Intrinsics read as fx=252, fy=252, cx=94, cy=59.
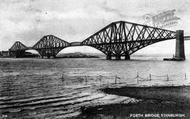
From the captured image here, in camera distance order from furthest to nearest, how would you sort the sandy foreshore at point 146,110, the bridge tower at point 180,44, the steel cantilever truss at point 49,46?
the steel cantilever truss at point 49,46, the bridge tower at point 180,44, the sandy foreshore at point 146,110

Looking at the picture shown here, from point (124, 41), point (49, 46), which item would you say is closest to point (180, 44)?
point (124, 41)

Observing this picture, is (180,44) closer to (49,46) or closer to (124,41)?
(124,41)

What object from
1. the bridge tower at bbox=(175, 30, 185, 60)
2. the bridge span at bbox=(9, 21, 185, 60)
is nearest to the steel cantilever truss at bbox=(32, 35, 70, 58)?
the bridge span at bbox=(9, 21, 185, 60)

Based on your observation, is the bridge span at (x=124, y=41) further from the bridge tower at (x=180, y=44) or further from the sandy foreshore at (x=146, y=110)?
the sandy foreshore at (x=146, y=110)

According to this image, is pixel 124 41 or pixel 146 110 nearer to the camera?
pixel 146 110

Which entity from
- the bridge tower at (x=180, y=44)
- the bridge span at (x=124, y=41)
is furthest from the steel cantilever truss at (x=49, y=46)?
the bridge tower at (x=180, y=44)

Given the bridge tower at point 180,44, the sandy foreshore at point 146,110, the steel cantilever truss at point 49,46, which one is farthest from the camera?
the steel cantilever truss at point 49,46

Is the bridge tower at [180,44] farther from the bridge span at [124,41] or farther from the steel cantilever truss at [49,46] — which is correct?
the steel cantilever truss at [49,46]

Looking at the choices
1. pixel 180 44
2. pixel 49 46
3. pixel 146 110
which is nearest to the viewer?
pixel 146 110

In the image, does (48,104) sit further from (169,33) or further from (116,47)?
(116,47)

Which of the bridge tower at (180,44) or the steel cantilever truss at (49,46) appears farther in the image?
the steel cantilever truss at (49,46)

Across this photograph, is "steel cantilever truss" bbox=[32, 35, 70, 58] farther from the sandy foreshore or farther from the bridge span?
the sandy foreshore

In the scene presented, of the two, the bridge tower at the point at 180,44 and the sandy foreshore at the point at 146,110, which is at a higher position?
the bridge tower at the point at 180,44

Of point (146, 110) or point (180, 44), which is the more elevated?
point (180, 44)
